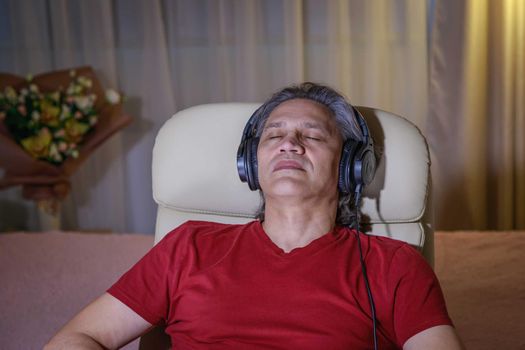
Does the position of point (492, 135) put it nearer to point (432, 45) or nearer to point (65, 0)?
point (432, 45)

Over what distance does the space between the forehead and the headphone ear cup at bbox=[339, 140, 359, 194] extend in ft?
0.25

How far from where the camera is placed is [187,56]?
3121mm

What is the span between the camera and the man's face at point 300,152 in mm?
1341

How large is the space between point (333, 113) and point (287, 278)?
405 millimetres

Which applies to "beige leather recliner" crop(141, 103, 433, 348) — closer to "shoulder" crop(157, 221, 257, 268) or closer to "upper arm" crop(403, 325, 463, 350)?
"shoulder" crop(157, 221, 257, 268)

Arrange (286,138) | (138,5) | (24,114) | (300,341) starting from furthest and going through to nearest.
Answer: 1. (138,5)
2. (24,114)
3. (286,138)
4. (300,341)

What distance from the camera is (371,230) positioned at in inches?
56.7

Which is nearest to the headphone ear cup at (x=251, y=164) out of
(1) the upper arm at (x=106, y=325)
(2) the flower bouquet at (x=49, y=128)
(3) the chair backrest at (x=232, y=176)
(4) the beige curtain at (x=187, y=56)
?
(3) the chair backrest at (x=232, y=176)

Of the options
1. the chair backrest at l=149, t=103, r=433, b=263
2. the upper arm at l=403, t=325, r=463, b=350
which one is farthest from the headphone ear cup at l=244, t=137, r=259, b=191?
the upper arm at l=403, t=325, r=463, b=350

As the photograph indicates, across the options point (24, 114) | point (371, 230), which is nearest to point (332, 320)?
point (371, 230)

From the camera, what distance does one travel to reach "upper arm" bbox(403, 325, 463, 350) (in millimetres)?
1085

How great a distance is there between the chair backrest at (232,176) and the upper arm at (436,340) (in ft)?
1.07

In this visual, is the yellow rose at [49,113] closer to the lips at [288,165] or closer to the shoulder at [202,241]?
the shoulder at [202,241]

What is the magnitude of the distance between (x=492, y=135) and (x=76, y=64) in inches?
76.5
